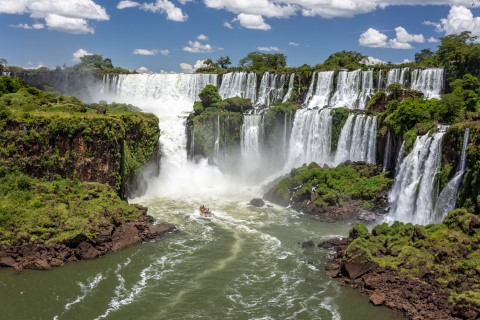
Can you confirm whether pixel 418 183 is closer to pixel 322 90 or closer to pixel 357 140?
pixel 357 140

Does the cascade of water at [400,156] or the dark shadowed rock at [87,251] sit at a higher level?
the cascade of water at [400,156]

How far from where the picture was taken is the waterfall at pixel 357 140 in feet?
Result: 129

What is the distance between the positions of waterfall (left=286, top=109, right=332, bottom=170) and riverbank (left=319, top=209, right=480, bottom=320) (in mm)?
17446

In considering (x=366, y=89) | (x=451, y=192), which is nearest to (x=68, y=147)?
(x=451, y=192)

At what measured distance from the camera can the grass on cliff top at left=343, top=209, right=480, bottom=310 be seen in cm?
2088

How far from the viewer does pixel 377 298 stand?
844 inches

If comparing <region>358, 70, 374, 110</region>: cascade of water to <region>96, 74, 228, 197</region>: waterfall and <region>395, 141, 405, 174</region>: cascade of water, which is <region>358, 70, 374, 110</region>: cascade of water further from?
<region>96, 74, 228, 197</region>: waterfall

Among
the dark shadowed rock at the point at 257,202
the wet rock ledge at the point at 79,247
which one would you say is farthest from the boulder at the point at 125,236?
the dark shadowed rock at the point at 257,202

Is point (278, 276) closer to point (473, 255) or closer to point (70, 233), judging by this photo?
point (473, 255)

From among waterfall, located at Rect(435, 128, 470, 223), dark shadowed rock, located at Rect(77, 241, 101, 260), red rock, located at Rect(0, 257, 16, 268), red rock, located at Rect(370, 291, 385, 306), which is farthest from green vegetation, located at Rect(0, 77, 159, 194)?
waterfall, located at Rect(435, 128, 470, 223)

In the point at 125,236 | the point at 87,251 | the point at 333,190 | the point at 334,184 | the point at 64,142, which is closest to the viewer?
the point at 87,251

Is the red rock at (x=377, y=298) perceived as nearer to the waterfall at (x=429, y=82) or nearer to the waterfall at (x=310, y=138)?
the waterfall at (x=310, y=138)

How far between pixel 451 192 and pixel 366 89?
22203 mm

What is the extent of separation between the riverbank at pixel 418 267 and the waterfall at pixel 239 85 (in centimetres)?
3165
